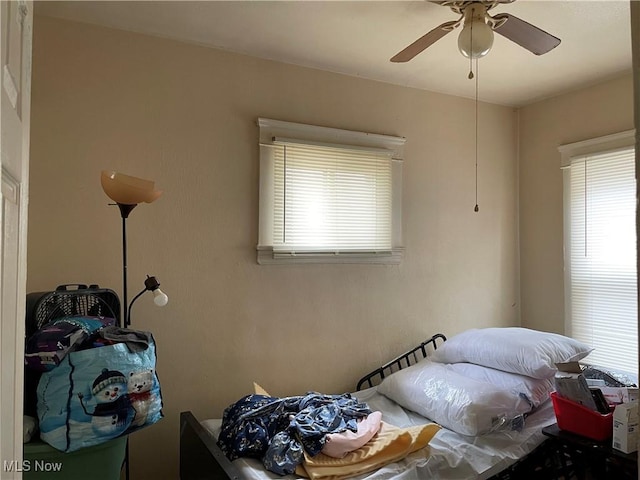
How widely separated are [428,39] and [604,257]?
2116mm

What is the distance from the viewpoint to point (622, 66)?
9.77 feet

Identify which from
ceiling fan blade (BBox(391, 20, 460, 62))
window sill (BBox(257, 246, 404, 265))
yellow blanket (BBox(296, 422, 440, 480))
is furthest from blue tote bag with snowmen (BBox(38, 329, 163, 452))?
ceiling fan blade (BBox(391, 20, 460, 62))

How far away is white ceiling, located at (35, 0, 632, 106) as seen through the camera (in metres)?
2.24

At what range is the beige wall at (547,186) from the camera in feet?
10.9

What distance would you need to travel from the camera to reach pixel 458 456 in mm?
2070

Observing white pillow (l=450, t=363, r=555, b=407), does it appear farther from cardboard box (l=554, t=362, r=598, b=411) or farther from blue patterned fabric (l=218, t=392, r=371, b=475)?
blue patterned fabric (l=218, t=392, r=371, b=475)

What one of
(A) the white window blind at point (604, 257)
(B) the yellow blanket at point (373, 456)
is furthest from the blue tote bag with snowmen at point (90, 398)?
(A) the white window blind at point (604, 257)

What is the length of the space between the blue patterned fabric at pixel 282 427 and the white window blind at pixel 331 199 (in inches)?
37.6

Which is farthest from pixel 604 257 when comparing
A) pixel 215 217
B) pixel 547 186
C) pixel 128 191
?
pixel 128 191

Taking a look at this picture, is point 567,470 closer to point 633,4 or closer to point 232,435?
point 232,435

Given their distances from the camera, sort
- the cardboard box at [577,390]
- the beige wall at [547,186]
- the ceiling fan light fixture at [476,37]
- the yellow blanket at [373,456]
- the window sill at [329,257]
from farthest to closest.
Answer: the beige wall at [547,186]
the window sill at [329,257]
the cardboard box at [577,390]
the ceiling fan light fixture at [476,37]
the yellow blanket at [373,456]

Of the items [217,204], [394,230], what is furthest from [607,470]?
[217,204]

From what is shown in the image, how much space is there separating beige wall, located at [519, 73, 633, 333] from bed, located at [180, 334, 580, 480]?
125cm

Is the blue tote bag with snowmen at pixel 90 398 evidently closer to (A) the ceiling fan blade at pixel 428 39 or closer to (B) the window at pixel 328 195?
(B) the window at pixel 328 195
